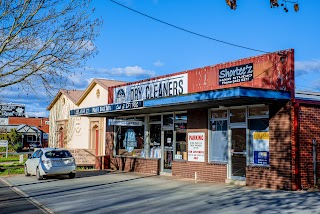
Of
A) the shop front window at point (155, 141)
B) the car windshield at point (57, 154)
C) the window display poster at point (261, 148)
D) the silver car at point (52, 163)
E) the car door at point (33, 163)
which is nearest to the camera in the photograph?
the window display poster at point (261, 148)

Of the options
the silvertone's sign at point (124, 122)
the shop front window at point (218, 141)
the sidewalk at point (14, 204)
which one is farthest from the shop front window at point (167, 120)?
the sidewalk at point (14, 204)

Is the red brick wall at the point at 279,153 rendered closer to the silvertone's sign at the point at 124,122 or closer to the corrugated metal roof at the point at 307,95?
the corrugated metal roof at the point at 307,95

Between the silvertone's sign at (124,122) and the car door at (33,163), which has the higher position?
the silvertone's sign at (124,122)

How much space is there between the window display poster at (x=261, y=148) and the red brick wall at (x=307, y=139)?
1.18 m

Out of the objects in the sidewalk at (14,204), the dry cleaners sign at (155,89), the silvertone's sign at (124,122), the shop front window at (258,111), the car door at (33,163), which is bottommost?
the sidewalk at (14,204)

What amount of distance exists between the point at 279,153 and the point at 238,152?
213cm

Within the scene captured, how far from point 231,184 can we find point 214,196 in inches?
123

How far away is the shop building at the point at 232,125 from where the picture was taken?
14094mm

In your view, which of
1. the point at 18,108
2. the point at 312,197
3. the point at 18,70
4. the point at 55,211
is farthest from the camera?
the point at 18,108

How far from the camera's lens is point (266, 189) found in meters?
14.4

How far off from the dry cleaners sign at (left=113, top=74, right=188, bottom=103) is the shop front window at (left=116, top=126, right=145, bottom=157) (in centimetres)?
176

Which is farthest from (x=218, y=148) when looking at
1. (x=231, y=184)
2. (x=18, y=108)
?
(x=18, y=108)

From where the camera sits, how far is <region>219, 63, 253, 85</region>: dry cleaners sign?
51.8ft

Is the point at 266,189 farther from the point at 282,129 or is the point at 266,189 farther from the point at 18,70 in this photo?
the point at 18,70
